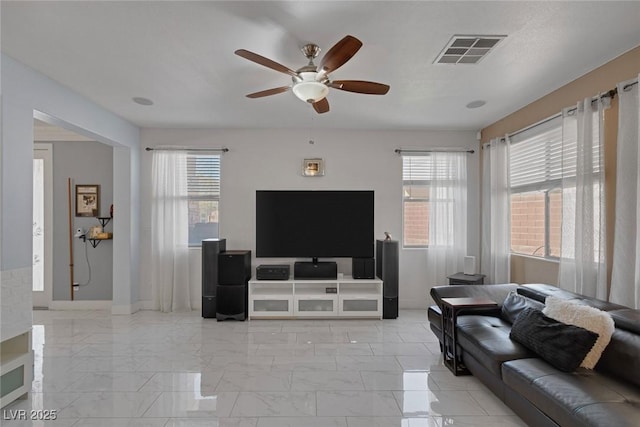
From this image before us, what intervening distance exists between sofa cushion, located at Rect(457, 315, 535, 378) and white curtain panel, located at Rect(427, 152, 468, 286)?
1918 mm

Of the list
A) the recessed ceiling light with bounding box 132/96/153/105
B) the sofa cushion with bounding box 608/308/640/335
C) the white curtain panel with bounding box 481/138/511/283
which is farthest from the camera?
the white curtain panel with bounding box 481/138/511/283

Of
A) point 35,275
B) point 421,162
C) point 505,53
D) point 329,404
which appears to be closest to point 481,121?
point 421,162

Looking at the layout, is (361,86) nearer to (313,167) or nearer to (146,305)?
(313,167)

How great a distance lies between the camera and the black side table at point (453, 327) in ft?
9.83

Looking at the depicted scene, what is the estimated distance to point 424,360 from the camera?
3332 millimetres

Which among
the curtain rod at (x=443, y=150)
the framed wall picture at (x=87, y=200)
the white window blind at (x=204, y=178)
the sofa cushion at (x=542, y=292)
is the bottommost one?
the sofa cushion at (x=542, y=292)

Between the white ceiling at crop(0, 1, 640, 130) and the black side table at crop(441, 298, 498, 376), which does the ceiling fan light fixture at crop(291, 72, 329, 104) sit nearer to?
the white ceiling at crop(0, 1, 640, 130)

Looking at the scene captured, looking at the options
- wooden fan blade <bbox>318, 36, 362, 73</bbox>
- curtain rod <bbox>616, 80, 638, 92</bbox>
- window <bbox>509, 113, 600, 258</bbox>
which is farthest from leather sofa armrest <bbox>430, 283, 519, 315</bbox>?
wooden fan blade <bbox>318, 36, 362, 73</bbox>

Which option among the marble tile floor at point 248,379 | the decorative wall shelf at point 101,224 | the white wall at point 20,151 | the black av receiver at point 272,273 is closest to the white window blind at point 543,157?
the marble tile floor at point 248,379

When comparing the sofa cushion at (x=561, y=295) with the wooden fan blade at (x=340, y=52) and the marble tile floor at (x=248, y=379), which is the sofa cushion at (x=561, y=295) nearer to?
the marble tile floor at (x=248, y=379)

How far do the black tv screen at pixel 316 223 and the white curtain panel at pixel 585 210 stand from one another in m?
2.30

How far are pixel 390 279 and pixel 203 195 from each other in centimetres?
302

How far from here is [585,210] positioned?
3.06 m

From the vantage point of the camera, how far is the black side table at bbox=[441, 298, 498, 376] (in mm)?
2996
